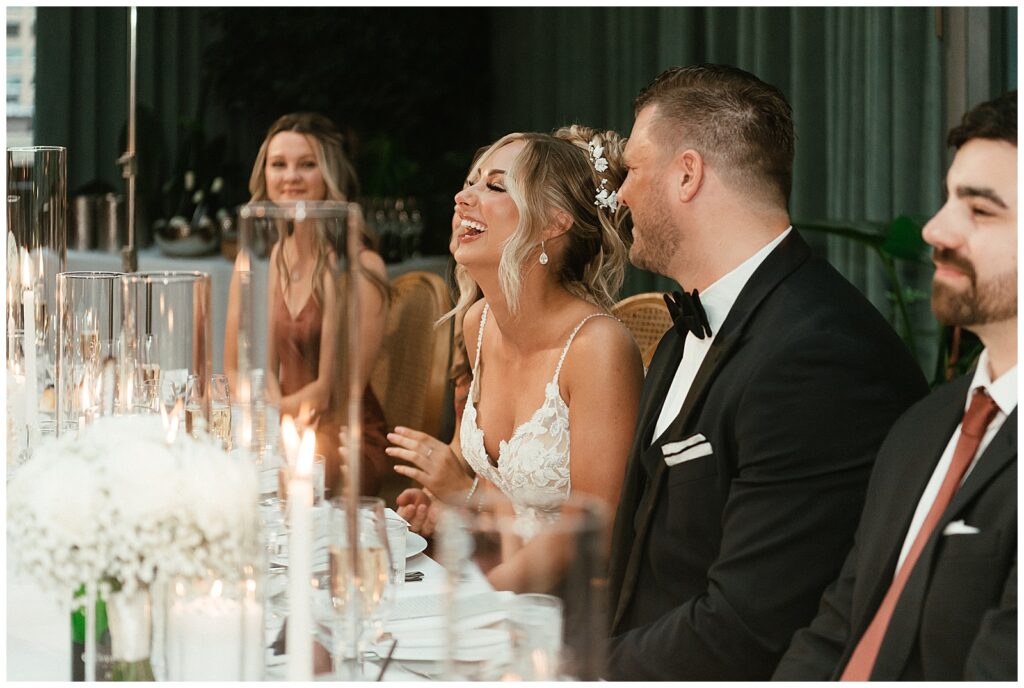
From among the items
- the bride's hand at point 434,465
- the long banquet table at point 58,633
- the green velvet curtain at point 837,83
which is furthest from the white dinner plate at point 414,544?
the green velvet curtain at point 837,83

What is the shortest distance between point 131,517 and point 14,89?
582cm

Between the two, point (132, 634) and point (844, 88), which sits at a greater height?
point (844, 88)

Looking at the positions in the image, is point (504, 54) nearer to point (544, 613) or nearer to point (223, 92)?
point (223, 92)

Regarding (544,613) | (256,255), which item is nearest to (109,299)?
(256,255)

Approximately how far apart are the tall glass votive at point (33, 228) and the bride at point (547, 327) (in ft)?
2.32

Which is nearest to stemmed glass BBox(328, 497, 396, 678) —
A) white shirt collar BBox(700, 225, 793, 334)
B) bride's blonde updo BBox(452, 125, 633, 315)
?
white shirt collar BBox(700, 225, 793, 334)

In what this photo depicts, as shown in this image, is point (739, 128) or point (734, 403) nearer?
point (734, 403)

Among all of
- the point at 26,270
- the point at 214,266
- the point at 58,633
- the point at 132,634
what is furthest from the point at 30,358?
the point at 214,266

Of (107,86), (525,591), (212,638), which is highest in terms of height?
(107,86)

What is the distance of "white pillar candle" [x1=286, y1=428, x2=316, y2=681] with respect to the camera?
40.6 inches

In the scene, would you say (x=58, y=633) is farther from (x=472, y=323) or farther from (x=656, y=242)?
(x=472, y=323)

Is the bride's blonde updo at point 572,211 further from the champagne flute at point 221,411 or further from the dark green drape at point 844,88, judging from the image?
the dark green drape at point 844,88

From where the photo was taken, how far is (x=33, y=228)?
207cm

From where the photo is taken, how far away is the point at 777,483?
1.67 meters
